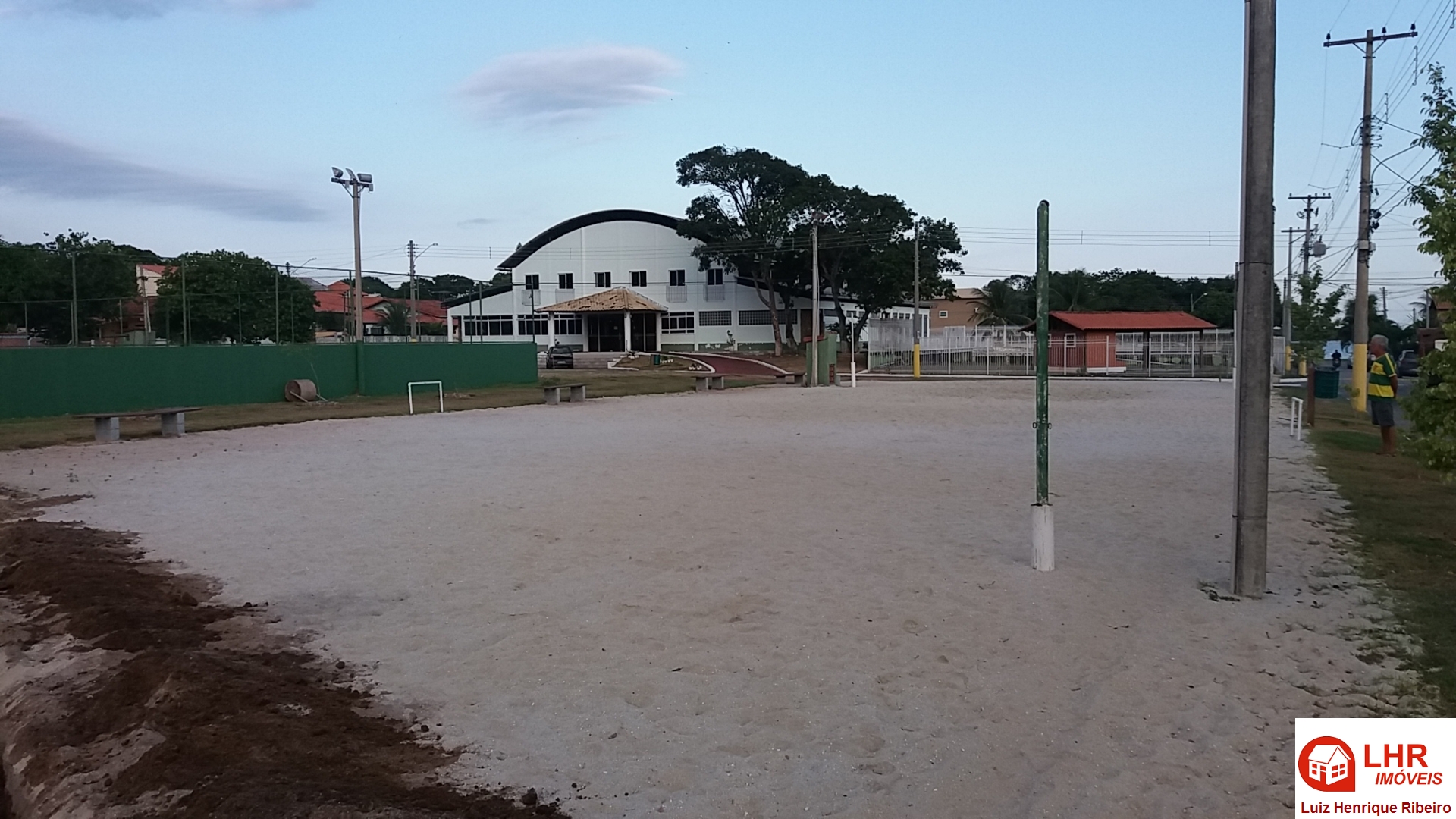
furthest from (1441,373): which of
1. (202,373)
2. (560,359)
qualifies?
(560,359)

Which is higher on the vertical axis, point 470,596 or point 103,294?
point 103,294

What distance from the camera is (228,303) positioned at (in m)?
33.2

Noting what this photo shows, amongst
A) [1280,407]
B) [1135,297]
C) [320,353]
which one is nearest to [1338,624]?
[1280,407]

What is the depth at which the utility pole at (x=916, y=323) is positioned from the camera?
46.2 m

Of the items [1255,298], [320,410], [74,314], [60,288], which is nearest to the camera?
[1255,298]

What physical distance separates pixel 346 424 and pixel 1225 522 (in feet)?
55.3

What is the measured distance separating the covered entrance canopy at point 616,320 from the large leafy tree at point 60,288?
3795 cm

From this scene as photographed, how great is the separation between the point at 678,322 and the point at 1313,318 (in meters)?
47.5

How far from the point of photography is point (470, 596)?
739 centimetres

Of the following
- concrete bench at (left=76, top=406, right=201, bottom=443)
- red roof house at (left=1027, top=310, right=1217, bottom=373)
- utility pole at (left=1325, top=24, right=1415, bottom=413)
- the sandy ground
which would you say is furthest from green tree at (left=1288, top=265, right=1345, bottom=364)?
concrete bench at (left=76, top=406, right=201, bottom=443)

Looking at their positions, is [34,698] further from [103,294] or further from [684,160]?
[684,160]

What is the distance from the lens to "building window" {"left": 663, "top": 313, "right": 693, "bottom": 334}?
75188 millimetres

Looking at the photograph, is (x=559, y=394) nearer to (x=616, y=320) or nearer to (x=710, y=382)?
(x=710, y=382)

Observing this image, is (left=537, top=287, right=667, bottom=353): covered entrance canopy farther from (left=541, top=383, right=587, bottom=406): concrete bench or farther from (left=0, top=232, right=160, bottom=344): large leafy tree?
(left=541, top=383, right=587, bottom=406): concrete bench
